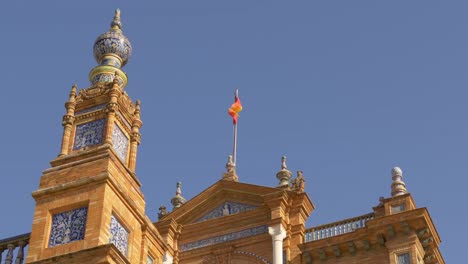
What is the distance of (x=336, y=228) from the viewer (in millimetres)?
29828

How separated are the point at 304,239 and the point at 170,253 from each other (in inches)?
177

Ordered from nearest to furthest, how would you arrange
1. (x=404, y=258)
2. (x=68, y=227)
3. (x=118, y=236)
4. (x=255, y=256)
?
(x=68, y=227)
(x=118, y=236)
(x=404, y=258)
(x=255, y=256)

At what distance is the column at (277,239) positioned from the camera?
29.5 meters

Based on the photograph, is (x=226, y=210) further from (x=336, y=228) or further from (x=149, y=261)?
(x=149, y=261)

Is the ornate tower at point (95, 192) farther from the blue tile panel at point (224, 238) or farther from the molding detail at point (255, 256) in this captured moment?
the blue tile panel at point (224, 238)

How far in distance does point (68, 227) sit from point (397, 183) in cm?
1528

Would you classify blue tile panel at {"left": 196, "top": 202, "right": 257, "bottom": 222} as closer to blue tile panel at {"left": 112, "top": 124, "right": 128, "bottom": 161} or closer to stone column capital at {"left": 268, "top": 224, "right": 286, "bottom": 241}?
stone column capital at {"left": 268, "top": 224, "right": 286, "bottom": 241}

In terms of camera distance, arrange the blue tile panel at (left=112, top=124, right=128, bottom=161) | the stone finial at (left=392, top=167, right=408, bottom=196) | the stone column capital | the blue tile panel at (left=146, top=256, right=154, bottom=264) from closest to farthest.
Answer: the blue tile panel at (left=146, top=256, right=154, bottom=264), the blue tile panel at (left=112, top=124, right=128, bottom=161), the stone finial at (left=392, top=167, right=408, bottom=196), the stone column capital

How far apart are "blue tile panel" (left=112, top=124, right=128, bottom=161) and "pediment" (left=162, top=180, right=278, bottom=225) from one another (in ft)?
44.8

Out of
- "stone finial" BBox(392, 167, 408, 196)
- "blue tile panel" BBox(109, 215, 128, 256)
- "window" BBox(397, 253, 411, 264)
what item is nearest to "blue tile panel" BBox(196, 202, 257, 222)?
"stone finial" BBox(392, 167, 408, 196)

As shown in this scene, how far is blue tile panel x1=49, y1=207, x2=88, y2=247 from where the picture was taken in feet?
54.0

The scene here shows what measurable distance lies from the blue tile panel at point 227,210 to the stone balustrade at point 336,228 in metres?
2.65

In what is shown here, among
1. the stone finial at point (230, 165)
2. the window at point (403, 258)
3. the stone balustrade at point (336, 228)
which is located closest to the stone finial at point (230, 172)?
the stone finial at point (230, 165)

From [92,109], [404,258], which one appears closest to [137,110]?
[92,109]
